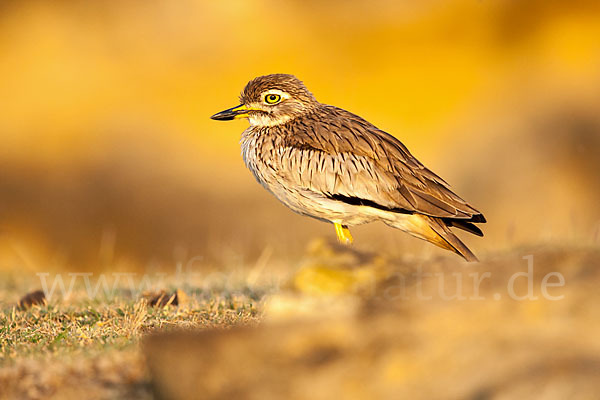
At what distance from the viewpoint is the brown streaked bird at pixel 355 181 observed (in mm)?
4953

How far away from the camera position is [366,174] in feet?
16.5

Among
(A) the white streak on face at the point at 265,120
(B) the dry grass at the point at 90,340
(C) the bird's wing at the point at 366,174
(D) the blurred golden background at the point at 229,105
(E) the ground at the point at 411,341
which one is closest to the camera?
(E) the ground at the point at 411,341

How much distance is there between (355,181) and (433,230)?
0.63 m

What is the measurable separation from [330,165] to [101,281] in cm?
252

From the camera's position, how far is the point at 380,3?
56.7ft

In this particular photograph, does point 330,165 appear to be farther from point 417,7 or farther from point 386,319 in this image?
point 417,7

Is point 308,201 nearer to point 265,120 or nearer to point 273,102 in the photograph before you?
point 265,120

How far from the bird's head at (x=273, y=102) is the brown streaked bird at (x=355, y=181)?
211 millimetres

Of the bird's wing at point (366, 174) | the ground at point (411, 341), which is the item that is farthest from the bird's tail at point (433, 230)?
the ground at point (411, 341)

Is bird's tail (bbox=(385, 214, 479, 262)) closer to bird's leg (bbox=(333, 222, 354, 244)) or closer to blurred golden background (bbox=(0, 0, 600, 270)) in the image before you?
bird's leg (bbox=(333, 222, 354, 244))

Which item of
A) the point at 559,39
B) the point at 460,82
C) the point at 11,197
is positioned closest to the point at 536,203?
the point at 460,82

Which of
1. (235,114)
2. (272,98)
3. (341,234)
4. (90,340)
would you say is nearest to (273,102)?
(272,98)

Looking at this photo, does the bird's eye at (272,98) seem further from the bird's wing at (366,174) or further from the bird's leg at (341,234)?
the bird's leg at (341,234)

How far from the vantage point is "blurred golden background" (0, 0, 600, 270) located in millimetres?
14344
